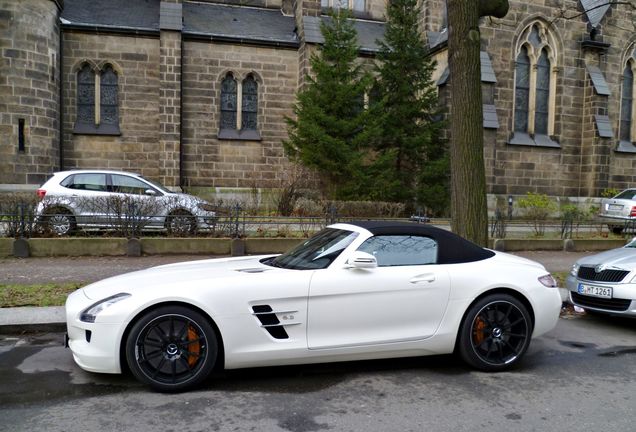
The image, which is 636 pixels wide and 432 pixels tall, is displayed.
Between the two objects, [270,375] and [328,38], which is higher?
[328,38]

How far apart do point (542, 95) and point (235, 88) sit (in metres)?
12.2

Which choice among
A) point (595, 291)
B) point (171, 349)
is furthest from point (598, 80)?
point (171, 349)

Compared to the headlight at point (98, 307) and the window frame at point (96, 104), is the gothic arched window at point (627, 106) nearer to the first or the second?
the window frame at point (96, 104)

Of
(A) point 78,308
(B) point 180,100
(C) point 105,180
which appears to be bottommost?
(A) point 78,308

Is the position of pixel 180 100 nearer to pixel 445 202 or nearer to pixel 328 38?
pixel 328 38

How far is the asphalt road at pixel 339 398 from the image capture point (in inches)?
140

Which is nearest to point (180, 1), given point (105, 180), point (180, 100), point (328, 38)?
point (180, 100)

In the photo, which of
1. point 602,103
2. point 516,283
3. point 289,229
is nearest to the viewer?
point 516,283

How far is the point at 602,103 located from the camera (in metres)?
20.0

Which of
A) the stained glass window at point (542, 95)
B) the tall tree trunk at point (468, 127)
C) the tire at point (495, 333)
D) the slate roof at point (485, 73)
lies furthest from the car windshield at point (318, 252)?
the stained glass window at point (542, 95)

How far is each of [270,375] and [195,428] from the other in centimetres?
116

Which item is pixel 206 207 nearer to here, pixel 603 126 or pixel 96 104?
pixel 96 104

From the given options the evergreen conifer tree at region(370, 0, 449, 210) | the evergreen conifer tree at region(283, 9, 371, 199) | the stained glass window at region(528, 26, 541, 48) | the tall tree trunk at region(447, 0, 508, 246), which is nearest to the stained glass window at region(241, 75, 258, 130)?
the evergreen conifer tree at region(283, 9, 371, 199)

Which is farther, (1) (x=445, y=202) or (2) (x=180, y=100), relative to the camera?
(2) (x=180, y=100)
